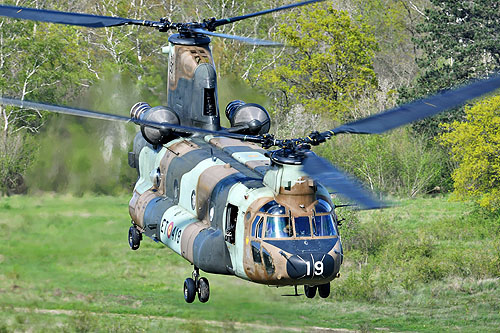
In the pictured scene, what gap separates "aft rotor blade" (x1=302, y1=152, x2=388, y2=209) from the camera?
20938mm

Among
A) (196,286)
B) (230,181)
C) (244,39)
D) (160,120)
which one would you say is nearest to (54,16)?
(160,120)

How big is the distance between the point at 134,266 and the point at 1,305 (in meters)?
5.13

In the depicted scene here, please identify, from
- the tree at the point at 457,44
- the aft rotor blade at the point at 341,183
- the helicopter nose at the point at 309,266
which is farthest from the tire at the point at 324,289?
the tree at the point at 457,44

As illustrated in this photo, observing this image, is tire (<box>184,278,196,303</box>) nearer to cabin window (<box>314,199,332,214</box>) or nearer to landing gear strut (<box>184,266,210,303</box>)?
landing gear strut (<box>184,266,210,303</box>)

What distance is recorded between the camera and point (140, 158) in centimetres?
3269

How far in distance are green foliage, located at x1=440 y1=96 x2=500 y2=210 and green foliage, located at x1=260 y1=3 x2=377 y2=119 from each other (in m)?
13.3

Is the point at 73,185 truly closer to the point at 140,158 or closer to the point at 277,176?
the point at 140,158

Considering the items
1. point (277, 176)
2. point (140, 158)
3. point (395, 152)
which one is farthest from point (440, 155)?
point (277, 176)

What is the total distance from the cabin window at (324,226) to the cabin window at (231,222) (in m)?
2.29

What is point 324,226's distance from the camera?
79.9 feet

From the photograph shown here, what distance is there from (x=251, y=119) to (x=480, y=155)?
2132cm

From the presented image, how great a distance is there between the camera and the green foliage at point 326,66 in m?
63.3

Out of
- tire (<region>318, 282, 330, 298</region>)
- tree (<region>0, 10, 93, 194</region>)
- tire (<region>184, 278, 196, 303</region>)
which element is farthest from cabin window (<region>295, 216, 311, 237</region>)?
tree (<region>0, 10, 93, 194</region>)

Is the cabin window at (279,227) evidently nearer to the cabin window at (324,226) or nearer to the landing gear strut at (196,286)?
the cabin window at (324,226)
